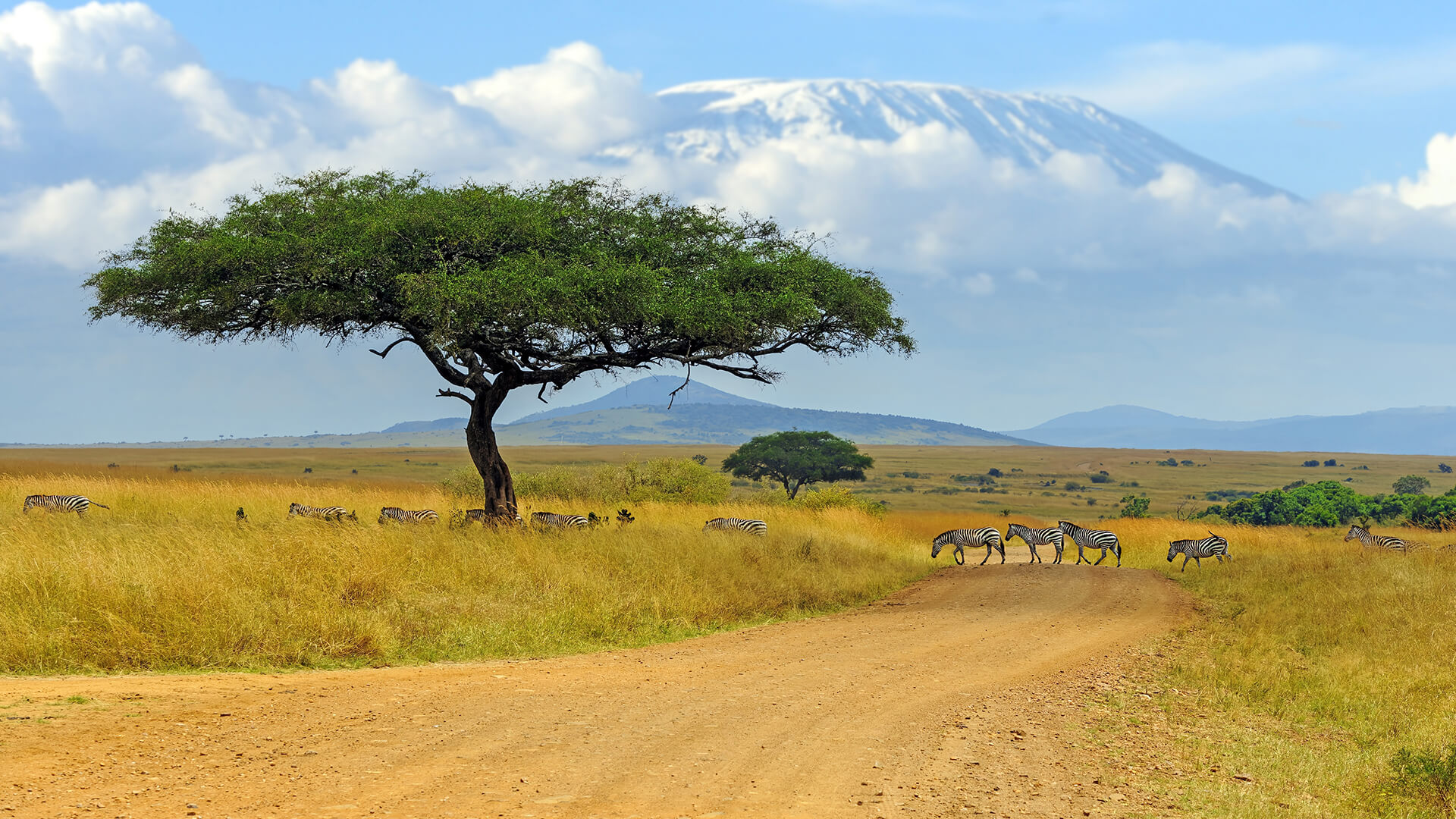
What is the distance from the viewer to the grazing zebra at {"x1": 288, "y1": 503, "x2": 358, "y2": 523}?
20.6m

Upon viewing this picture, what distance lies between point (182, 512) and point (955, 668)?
19.6 meters

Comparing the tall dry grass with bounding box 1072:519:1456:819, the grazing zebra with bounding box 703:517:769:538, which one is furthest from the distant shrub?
the tall dry grass with bounding box 1072:519:1456:819

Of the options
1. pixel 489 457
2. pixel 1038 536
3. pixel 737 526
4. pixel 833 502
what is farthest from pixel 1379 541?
pixel 489 457

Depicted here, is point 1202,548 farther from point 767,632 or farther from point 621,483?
point 621,483

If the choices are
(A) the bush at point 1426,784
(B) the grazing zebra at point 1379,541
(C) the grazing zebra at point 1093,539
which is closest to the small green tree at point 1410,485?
(B) the grazing zebra at point 1379,541

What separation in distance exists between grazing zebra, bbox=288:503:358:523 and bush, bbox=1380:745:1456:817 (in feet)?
54.9

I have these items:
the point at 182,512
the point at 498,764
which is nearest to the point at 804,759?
the point at 498,764

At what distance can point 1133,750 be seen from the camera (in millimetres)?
8977

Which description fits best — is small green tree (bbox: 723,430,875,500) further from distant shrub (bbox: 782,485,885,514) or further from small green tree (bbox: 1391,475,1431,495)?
small green tree (bbox: 1391,475,1431,495)

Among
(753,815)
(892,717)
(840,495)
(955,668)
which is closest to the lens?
(753,815)

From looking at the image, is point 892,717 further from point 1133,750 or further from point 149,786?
point 149,786

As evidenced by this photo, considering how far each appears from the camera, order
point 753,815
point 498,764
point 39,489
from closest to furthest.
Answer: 1. point 753,815
2. point 498,764
3. point 39,489

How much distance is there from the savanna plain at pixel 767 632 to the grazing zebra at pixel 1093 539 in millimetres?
1419

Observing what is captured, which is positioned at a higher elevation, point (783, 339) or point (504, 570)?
point (783, 339)
